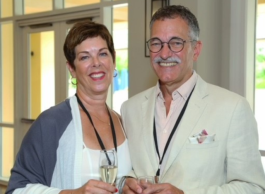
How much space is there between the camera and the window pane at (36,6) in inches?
258

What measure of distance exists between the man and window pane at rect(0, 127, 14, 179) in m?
5.35

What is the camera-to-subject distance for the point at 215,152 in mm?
2232

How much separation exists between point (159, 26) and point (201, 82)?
38 centimetres

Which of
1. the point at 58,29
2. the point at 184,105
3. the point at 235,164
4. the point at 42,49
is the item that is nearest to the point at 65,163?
the point at 184,105

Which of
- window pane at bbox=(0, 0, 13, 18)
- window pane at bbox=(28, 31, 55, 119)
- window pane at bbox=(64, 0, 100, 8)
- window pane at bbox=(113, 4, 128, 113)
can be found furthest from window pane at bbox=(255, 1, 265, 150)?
window pane at bbox=(0, 0, 13, 18)

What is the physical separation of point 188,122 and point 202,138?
0.36 ft

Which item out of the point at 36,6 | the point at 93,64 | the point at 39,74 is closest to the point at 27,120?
the point at 39,74

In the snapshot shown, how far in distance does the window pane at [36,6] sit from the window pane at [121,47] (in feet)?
4.46

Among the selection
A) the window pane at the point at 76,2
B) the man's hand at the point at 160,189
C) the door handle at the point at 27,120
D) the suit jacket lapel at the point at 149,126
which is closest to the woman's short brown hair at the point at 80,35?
the suit jacket lapel at the point at 149,126

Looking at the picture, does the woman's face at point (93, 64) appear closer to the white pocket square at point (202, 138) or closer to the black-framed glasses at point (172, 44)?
the black-framed glasses at point (172, 44)

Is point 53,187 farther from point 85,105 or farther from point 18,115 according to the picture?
point 18,115

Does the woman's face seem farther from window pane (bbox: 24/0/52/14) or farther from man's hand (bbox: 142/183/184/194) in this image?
window pane (bbox: 24/0/52/14)

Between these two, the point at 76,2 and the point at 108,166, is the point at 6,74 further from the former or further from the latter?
the point at 108,166

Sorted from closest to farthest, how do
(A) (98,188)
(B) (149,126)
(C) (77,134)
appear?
(A) (98,188) < (C) (77,134) < (B) (149,126)
